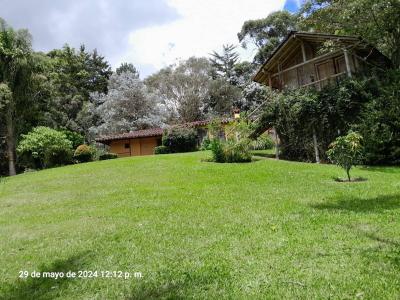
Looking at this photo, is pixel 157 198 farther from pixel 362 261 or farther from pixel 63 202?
pixel 362 261

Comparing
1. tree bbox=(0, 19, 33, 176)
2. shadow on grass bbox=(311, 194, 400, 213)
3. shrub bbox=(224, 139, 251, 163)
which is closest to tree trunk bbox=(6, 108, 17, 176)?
tree bbox=(0, 19, 33, 176)

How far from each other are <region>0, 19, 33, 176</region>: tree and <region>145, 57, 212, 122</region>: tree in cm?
1736

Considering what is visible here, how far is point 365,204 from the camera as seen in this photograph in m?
7.38

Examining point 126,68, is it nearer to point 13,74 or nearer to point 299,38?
point 13,74

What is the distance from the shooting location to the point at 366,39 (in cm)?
1527

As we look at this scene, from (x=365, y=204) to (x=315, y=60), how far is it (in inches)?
525

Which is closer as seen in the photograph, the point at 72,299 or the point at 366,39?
the point at 72,299

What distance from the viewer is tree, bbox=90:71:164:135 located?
1491 inches

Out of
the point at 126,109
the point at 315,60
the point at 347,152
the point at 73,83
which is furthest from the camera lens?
the point at 73,83

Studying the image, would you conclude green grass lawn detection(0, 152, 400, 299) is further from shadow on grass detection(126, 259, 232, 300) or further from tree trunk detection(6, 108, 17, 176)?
tree trunk detection(6, 108, 17, 176)

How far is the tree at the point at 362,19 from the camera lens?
12.7 metres

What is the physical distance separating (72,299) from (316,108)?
1524 cm

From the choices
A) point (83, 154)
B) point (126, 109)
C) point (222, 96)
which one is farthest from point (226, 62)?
point (83, 154)

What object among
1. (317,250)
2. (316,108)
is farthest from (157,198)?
(316,108)
